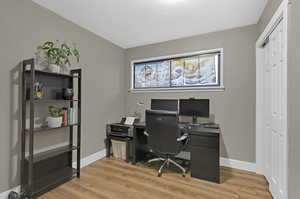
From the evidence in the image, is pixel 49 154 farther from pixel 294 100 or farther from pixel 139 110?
pixel 294 100

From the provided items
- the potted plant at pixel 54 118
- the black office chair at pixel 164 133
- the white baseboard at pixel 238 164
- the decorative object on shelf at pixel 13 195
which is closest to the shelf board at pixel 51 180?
the decorative object on shelf at pixel 13 195

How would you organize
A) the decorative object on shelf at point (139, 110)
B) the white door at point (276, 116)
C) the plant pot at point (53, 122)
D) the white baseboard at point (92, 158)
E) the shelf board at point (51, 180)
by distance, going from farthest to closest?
the decorative object on shelf at point (139, 110), the white baseboard at point (92, 158), the plant pot at point (53, 122), the shelf board at point (51, 180), the white door at point (276, 116)

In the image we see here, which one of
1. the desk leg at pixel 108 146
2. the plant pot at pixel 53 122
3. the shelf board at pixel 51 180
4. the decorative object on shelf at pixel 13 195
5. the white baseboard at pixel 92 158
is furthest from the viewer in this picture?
the desk leg at pixel 108 146

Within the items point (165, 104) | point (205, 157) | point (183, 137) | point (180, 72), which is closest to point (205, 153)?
point (205, 157)

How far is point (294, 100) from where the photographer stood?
123cm

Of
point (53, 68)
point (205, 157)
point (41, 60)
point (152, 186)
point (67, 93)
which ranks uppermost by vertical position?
point (41, 60)

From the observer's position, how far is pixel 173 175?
7.80 ft

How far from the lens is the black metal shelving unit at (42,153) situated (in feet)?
5.52

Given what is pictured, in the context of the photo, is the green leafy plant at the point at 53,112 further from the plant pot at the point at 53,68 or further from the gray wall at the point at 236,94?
the gray wall at the point at 236,94

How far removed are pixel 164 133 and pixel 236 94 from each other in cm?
153

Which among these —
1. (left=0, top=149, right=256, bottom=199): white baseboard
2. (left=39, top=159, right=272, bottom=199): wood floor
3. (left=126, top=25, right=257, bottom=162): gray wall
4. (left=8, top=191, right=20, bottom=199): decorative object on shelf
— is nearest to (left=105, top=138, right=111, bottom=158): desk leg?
(left=0, top=149, right=256, bottom=199): white baseboard

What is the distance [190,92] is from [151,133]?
49.2 inches

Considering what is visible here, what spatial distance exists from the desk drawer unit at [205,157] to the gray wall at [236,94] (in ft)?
2.33

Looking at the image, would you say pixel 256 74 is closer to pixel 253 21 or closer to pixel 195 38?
pixel 253 21
